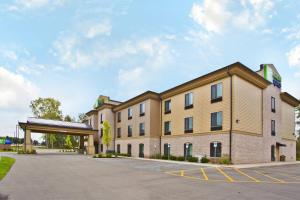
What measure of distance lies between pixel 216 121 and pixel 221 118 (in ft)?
2.38

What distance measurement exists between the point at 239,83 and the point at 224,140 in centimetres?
593

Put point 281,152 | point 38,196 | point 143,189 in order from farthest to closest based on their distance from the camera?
point 281,152, point 143,189, point 38,196

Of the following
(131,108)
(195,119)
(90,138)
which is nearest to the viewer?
(195,119)

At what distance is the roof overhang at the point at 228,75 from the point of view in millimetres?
25416

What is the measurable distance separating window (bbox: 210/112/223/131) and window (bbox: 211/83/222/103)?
147 cm

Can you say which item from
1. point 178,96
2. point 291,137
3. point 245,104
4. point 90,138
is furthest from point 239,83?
point 90,138

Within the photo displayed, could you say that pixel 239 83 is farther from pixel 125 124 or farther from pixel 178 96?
pixel 125 124

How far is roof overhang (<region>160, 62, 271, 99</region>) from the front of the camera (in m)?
25.4

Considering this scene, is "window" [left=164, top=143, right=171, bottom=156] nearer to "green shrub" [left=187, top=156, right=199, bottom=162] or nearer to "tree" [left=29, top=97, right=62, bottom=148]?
"green shrub" [left=187, top=156, right=199, bottom=162]

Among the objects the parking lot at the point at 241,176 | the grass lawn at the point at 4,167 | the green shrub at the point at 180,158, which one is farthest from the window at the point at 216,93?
the grass lawn at the point at 4,167

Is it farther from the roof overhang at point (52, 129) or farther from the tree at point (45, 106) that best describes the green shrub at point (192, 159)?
the tree at point (45, 106)

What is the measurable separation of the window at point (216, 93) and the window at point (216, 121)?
147 centimetres

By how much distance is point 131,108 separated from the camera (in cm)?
4241

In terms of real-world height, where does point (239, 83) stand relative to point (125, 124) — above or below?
above
